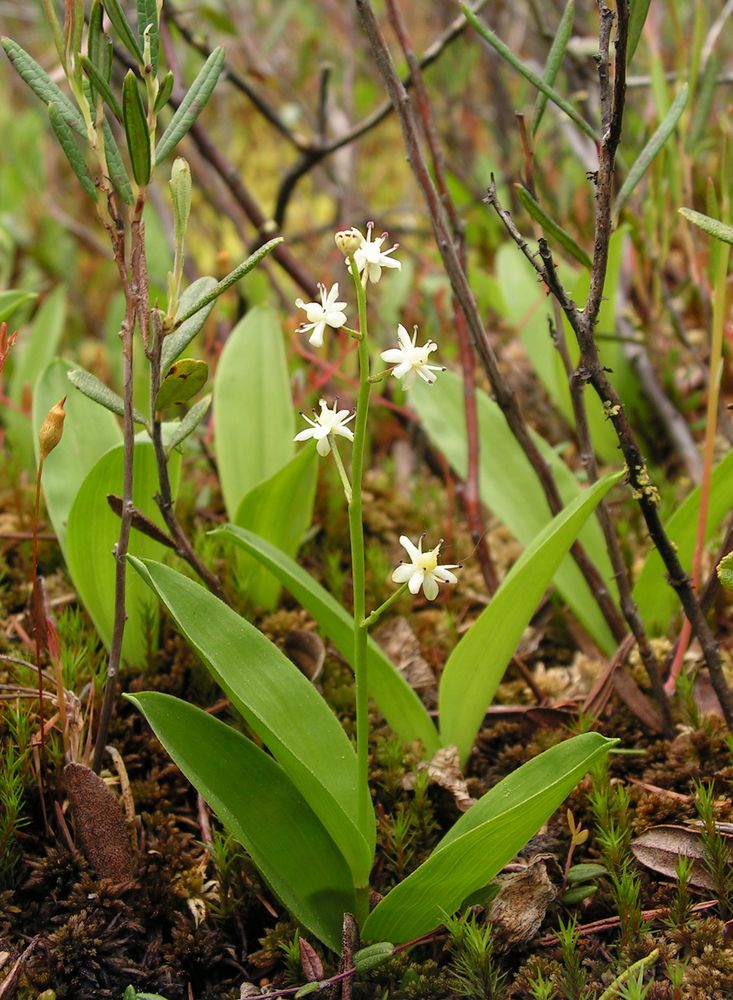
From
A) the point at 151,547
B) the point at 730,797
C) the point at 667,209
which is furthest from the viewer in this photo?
the point at 667,209

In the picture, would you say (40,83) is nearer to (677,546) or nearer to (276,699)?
(276,699)

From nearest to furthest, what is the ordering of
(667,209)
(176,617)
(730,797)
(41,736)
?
(176,617)
(41,736)
(730,797)
(667,209)

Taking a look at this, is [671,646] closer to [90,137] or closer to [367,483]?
[367,483]

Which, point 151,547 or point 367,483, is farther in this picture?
point 367,483

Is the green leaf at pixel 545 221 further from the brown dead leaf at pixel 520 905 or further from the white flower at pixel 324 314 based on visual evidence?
the brown dead leaf at pixel 520 905

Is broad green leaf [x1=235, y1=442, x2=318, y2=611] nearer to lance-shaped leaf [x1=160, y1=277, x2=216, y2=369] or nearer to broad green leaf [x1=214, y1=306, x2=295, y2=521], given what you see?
broad green leaf [x1=214, y1=306, x2=295, y2=521]

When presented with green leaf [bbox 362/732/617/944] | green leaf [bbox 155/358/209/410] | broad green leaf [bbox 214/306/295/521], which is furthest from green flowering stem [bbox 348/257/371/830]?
broad green leaf [bbox 214/306/295/521]

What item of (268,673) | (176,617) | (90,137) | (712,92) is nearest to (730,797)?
(268,673)

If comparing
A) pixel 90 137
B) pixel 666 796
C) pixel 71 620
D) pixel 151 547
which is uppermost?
pixel 90 137
